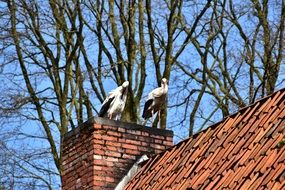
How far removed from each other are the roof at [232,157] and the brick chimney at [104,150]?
1.60 ft

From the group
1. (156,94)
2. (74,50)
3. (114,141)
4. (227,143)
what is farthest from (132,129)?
(74,50)

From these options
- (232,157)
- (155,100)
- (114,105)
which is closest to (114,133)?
(114,105)

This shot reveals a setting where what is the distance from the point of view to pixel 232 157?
1009cm

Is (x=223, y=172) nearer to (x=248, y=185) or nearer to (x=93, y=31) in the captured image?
(x=248, y=185)

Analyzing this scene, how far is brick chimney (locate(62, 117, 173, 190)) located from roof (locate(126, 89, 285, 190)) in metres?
0.49

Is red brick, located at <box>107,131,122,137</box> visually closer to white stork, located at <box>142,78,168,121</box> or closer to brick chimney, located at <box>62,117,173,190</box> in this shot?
brick chimney, located at <box>62,117,173,190</box>

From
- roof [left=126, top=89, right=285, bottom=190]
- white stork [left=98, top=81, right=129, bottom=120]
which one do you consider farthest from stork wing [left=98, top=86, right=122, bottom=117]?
roof [left=126, top=89, right=285, bottom=190]

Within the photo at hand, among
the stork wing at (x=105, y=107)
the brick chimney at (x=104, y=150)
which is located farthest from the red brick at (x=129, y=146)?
the stork wing at (x=105, y=107)

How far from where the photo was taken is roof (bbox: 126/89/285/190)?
9164mm

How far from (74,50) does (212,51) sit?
3724 millimetres

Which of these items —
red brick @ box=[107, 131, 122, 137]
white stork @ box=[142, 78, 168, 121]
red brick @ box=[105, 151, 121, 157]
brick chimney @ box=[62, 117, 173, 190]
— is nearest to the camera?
brick chimney @ box=[62, 117, 173, 190]

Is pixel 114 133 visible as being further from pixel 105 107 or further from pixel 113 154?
pixel 105 107

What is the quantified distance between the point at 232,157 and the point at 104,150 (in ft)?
10.8

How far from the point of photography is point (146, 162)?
511 inches
